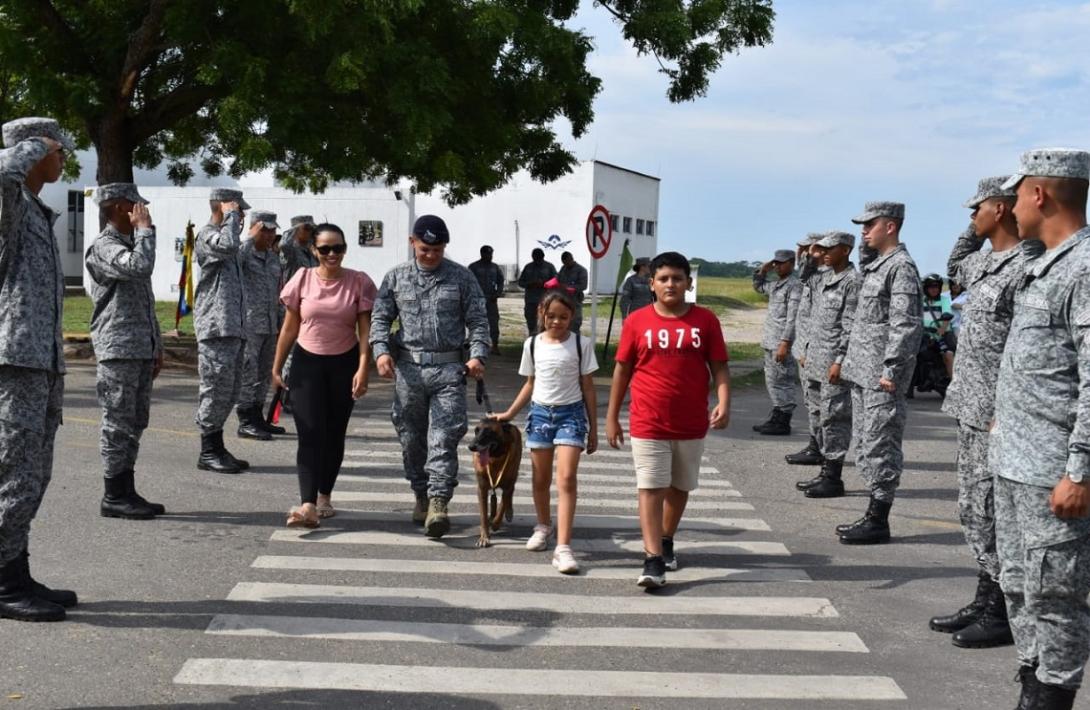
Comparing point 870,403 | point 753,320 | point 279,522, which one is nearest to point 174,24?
point 279,522

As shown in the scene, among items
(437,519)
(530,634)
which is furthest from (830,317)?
(530,634)

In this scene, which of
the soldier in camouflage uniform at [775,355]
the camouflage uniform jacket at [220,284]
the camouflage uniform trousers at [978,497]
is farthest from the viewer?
the soldier in camouflage uniform at [775,355]

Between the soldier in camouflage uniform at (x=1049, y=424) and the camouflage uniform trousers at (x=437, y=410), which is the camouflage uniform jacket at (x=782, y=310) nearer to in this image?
the camouflage uniform trousers at (x=437, y=410)

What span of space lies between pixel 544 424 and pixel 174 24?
10.2 meters

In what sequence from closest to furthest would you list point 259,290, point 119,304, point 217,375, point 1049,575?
point 1049,575 < point 119,304 < point 217,375 < point 259,290

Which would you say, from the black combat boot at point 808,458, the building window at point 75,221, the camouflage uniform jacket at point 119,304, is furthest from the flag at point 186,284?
the building window at point 75,221

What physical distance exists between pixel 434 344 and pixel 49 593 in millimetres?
2822

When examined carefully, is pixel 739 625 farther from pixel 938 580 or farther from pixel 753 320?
pixel 753 320

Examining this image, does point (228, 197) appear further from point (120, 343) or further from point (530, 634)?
point (530, 634)

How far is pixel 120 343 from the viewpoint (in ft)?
26.1

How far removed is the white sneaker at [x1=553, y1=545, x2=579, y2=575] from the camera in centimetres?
717

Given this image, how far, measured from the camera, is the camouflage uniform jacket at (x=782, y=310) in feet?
44.0

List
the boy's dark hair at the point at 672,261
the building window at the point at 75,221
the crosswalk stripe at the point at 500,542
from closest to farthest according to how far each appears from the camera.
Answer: the boy's dark hair at the point at 672,261 → the crosswalk stripe at the point at 500,542 → the building window at the point at 75,221

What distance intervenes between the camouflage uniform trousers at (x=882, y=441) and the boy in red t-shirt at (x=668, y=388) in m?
1.61
